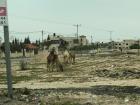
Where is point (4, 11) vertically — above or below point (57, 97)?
above

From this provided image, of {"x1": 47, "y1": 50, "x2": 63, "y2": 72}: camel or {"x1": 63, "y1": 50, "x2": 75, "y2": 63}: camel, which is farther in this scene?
{"x1": 63, "y1": 50, "x2": 75, "y2": 63}: camel

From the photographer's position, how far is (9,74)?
1569cm

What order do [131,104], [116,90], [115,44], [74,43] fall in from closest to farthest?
[131,104] < [116,90] < [74,43] < [115,44]

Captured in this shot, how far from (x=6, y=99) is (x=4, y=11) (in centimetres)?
275

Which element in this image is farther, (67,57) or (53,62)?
(67,57)

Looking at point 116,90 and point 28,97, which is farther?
point 116,90

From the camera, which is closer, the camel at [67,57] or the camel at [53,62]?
the camel at [53,62]

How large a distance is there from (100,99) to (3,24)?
13.1 ft

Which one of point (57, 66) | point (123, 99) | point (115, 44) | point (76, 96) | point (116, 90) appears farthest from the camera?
point (115, 44)

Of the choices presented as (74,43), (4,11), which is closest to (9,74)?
(4,11)

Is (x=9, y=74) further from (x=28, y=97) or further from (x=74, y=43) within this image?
(x=74, y=43)

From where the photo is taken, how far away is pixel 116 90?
64.8ft

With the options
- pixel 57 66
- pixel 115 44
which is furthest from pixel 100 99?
pixel 115 44

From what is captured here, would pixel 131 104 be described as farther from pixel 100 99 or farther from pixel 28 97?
pixel 28 97
